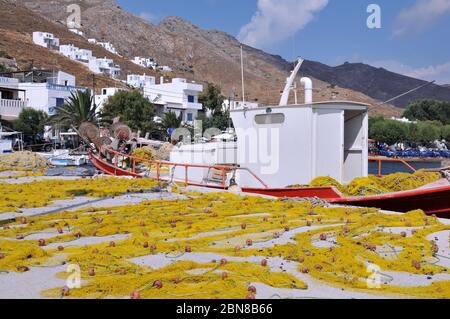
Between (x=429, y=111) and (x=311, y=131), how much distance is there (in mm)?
94691

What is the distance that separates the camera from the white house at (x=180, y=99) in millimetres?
55781

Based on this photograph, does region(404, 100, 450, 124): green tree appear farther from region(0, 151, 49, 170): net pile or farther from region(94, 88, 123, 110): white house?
region(0, 151, 49, 170): net pile

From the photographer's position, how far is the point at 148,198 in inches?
433

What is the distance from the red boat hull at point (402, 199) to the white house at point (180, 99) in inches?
1811

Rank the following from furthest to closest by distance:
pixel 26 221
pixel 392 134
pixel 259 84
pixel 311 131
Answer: pixel 259 84, pixel 392 134, pixel 311 131, pixel 26 221

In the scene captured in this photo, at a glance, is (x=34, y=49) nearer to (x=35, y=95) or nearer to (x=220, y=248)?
(x=35, y=95)

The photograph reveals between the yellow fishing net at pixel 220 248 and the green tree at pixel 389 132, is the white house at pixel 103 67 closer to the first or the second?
the green tree at pixel 389 132

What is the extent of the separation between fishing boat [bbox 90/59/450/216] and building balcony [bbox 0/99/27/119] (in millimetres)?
34542

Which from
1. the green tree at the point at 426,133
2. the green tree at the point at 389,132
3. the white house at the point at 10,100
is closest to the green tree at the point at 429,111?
the green tree at the point at 426,133

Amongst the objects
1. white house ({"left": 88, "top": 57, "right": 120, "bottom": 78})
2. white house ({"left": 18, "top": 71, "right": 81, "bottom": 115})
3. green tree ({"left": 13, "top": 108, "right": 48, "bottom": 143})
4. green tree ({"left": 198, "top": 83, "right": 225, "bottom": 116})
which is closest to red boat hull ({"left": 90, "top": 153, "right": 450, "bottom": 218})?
green tree ({"left": 13, "top": 108, "right": 48, "bottom": 143})

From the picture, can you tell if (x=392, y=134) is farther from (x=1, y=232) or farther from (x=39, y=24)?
(x=39, y=24)

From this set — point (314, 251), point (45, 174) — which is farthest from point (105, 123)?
point (314, 251)

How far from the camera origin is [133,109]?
47.0 meters

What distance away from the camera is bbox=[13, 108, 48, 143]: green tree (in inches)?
1582
